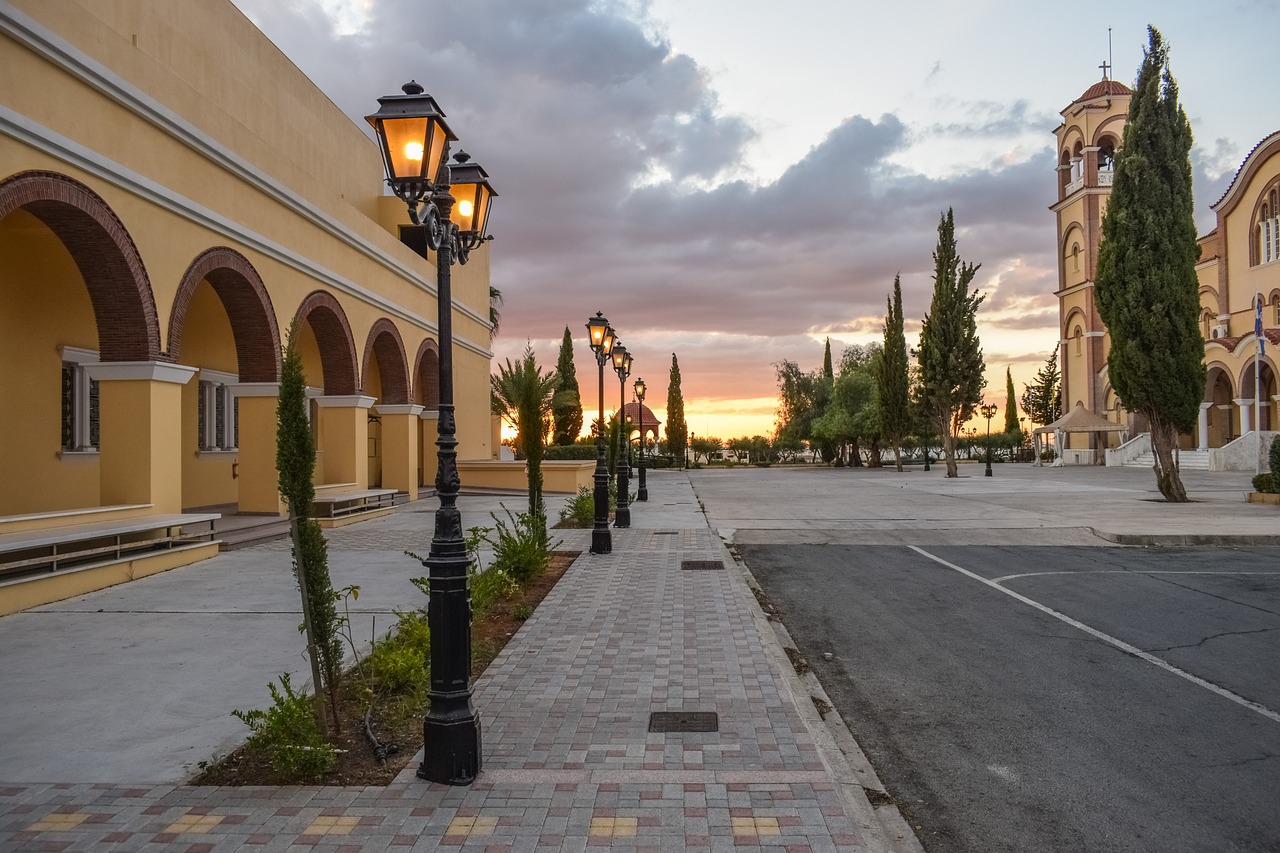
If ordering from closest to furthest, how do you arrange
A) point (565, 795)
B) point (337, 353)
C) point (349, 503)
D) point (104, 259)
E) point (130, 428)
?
1. point (565, 795)
2. point (104, 259)
3. point (130, 428)
4. point (349, 503)
5. point (337, 353)

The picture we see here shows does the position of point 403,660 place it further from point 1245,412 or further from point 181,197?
point 1245,412

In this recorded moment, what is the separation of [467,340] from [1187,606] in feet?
79.8

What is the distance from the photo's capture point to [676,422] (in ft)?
206

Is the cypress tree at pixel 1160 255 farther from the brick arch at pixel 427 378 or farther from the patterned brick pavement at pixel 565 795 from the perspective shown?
the patterned brick pavement at pixel 565 795

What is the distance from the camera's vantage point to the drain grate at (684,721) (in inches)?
208

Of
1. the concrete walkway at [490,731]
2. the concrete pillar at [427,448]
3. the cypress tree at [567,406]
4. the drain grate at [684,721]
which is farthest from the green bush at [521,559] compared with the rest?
the cypress tree at [567,406]

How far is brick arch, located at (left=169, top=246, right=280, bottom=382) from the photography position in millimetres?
13406

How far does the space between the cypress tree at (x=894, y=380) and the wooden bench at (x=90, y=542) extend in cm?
3904

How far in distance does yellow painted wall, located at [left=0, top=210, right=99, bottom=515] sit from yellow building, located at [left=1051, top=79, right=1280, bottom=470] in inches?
→ 1480

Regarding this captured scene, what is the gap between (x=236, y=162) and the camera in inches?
542

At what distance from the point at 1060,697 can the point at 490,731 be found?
3985 millimetres

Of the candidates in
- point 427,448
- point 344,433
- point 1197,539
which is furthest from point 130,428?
point 1197,539

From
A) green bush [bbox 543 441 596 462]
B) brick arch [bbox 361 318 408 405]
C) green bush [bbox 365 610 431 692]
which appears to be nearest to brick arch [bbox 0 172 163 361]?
green bush [bbox 365 610 431 692]

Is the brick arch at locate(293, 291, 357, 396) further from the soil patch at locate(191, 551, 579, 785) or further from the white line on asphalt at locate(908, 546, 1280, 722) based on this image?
the white line on asphalt at locate(908, 546, 1280, 722)
